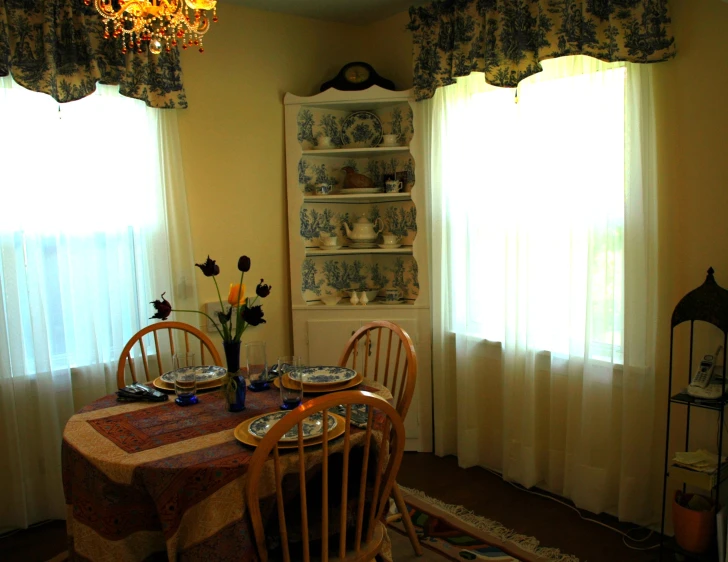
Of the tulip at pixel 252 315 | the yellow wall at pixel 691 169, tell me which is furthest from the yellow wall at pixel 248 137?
the yellow wall at pixel 691 169

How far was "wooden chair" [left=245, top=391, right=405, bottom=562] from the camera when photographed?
167 cm

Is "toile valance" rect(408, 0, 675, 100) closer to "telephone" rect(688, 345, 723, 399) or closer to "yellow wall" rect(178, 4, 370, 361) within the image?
"yellow wall" rect(178, 4, 370, 361)

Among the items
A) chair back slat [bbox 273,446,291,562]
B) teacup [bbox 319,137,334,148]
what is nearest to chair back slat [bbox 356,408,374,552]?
chair back slat [bbox 273,446,291,562]

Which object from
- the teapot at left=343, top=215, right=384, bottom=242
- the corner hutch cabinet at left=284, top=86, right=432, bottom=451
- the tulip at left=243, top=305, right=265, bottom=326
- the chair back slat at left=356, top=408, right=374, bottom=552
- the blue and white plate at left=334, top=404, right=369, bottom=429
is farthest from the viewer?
the teapot at left=343, top=215, right=384, bottom=242

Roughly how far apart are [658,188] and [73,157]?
2605mm

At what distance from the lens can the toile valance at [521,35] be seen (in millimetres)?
2555

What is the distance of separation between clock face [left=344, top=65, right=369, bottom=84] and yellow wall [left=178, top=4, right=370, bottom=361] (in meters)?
0.24

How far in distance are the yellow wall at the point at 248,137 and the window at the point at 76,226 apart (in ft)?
0.94

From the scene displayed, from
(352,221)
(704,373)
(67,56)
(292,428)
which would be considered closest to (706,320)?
(704,373)

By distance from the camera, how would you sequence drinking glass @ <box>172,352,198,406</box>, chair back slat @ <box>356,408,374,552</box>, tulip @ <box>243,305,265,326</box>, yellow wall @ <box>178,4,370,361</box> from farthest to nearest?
yellow wall @ <box>178,4,370,361</box> < drinking glass @ <box>172,352,198,406</box> < tulip @ <box>243,305,265,326</box> < chair back slat @ <box>356,408,374,552</box>

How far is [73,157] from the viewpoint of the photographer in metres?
2.98

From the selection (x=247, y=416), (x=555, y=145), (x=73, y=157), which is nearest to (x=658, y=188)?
(x=555, y=145)

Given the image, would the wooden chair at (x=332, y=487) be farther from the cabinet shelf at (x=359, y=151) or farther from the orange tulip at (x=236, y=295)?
the cabinet shelf at (x=359, y=151)

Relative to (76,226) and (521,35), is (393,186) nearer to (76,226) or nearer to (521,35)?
(521,35)
